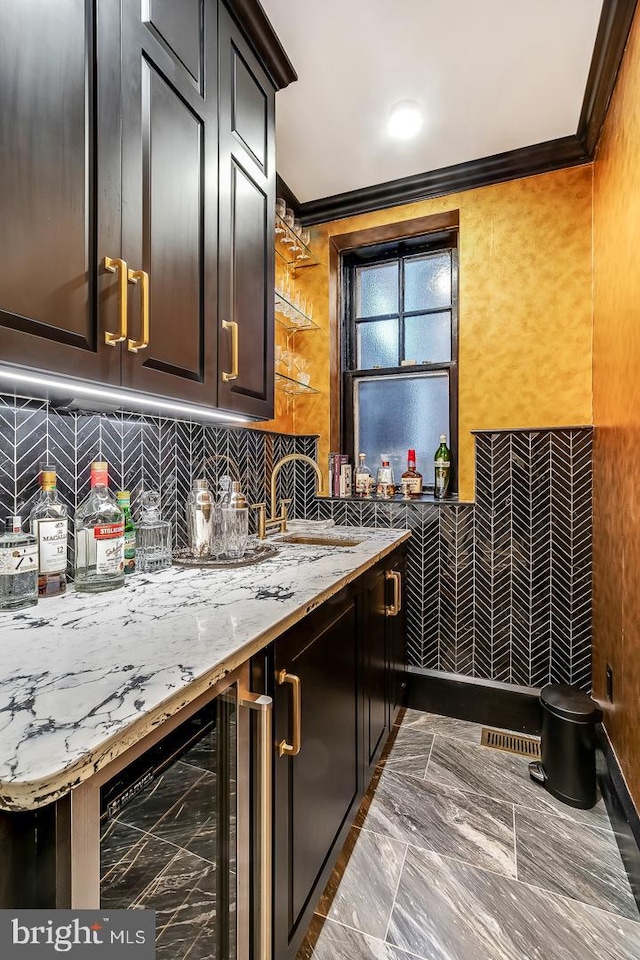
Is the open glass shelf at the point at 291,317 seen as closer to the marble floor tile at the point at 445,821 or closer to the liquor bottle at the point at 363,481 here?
the liquor bottle at the point at 363,481

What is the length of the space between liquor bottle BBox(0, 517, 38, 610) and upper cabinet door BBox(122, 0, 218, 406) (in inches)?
16.9

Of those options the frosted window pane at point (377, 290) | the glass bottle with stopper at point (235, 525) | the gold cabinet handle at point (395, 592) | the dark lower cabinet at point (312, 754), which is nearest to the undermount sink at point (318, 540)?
the gold cabinet handle at point (395, 592)

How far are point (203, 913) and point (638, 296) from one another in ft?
6.21

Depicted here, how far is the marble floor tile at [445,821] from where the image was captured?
1435 millimetres

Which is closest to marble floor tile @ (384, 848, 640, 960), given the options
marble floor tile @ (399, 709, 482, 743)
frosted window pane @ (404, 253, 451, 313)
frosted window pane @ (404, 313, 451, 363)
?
marble floor tile @ (399, 709, 482, 743)

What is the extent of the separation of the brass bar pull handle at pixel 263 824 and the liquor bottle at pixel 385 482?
171 centimetres

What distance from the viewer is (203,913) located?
2.41 feet

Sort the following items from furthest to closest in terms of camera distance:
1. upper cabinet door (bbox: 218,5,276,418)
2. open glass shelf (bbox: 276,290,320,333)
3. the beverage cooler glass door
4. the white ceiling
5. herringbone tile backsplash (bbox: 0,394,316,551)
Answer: open glass shelf (bbox: 276,290,320,333) < the white ceiling < upper cabinet door (bbox: 218,5,276,418) < herringbone tile backsplash (bbox: 0,394,316,551) < the beverage cooler glass door

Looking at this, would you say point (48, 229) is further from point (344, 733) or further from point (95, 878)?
point (344, 733)

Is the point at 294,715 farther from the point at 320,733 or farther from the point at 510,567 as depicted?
the point at 510,567

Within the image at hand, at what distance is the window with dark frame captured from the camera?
2.48m

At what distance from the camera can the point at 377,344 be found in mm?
2658

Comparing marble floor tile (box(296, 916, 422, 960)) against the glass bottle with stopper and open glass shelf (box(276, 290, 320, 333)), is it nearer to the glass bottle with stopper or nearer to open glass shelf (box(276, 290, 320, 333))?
the glass bottle with stopper

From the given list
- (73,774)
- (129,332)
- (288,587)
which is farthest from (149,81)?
(73,774)
